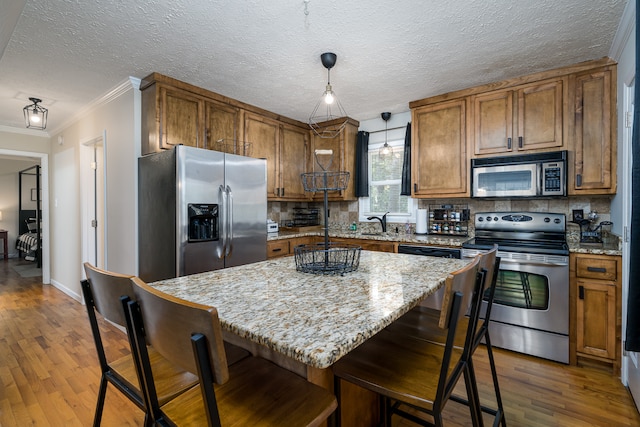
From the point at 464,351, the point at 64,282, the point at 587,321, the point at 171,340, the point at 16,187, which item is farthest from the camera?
the point at 16,187

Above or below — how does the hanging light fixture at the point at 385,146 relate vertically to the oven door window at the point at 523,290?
above

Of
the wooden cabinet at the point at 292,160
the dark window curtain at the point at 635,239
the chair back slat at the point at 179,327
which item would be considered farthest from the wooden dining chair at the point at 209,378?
the wooden cabinet at the point at 292,160

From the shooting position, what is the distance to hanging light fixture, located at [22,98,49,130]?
307 centimetres

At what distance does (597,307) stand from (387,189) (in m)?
2.35

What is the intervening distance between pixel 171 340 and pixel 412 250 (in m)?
2.65

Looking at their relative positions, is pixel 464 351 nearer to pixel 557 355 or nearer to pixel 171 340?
pixel 171 340

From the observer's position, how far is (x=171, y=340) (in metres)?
0.71

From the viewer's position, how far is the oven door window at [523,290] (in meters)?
2.42

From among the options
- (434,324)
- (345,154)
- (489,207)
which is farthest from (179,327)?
(345,154)

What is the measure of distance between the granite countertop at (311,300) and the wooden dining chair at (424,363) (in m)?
0.15

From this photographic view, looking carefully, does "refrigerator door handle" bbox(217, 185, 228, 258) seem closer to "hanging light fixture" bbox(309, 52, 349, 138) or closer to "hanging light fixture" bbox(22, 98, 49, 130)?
"hanging light fixture" bbox(309, 52, 349, 138)

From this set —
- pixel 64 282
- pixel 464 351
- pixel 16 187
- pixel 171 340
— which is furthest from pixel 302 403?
pixel 16 187

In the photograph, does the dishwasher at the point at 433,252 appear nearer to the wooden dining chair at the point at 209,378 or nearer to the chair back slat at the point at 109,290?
the wooden dining chair at the point at 209,378

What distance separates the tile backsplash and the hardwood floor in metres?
1.29
